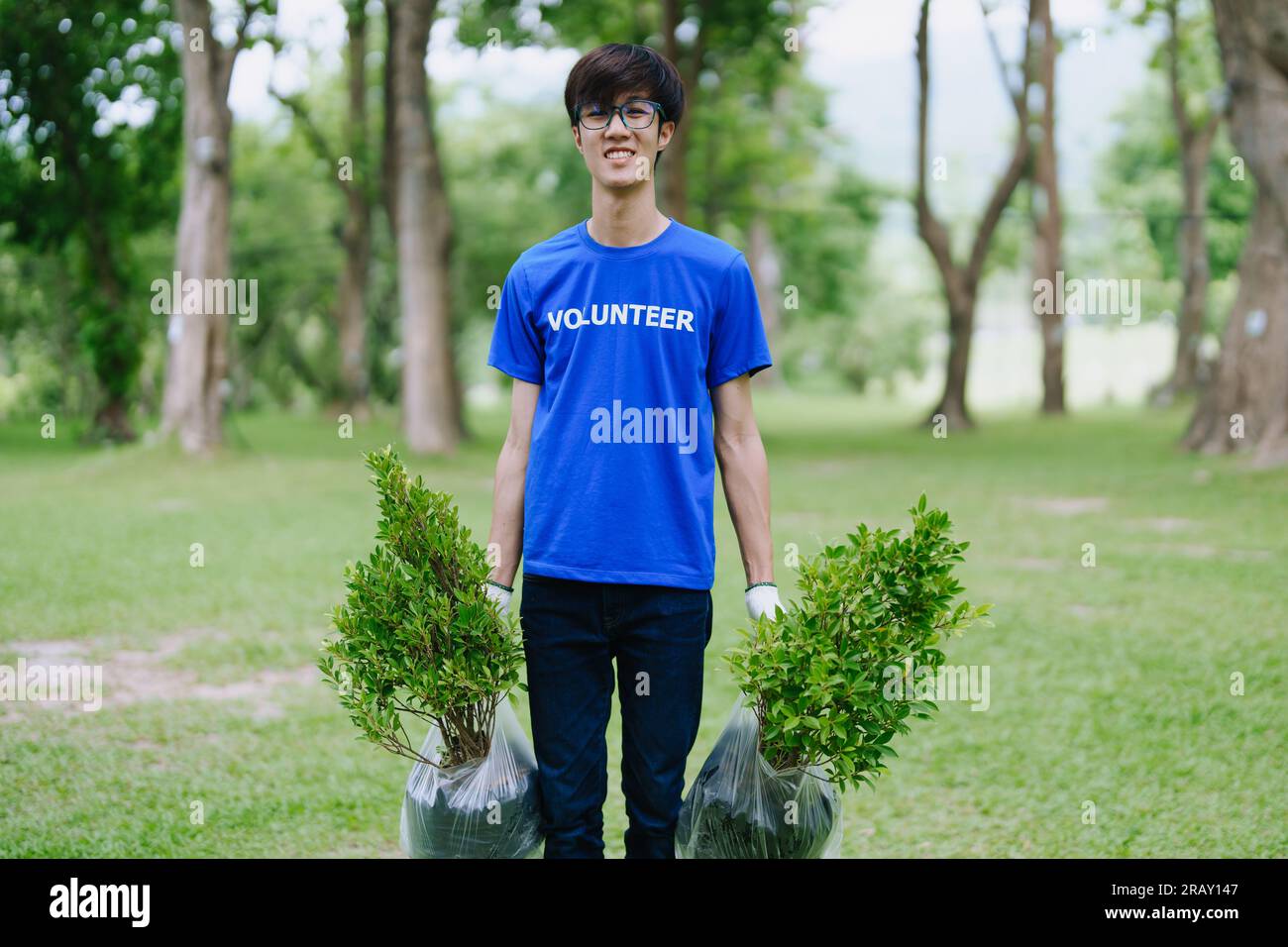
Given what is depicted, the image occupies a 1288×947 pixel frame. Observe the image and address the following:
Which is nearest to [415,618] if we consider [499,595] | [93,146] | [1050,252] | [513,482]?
[499,595]

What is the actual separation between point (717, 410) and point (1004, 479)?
1417 cm

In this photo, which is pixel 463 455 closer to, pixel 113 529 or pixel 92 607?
pixel 113 529

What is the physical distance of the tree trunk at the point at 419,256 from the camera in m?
18.8

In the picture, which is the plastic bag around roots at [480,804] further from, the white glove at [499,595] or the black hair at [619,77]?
the black hair at [619,77]

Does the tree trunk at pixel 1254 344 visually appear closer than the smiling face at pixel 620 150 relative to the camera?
No

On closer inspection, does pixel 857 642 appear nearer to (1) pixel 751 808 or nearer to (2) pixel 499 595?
(1) pixel 751 808

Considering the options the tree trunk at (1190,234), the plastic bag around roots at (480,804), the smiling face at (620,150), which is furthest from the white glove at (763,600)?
the tree trunk at (1190,234)

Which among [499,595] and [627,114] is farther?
[499,595]

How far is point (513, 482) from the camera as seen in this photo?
3.24 m

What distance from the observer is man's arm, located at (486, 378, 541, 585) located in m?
3.21

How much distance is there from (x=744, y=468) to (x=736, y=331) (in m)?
0.33

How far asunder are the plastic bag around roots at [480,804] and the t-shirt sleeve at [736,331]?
0.95 meters
